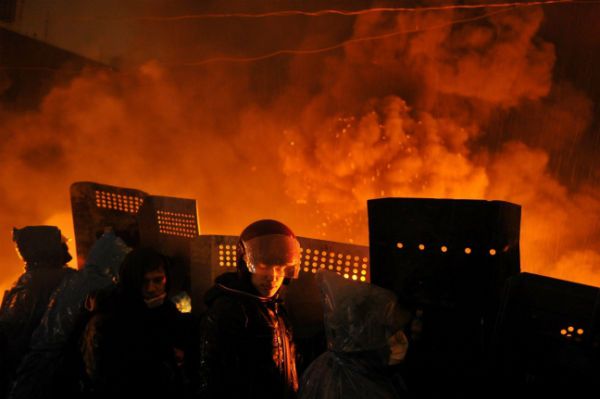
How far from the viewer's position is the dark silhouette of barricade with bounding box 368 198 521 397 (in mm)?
2092

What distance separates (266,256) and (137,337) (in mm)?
890

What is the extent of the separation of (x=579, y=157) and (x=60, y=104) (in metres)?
10.0

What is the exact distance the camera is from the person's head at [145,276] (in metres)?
2.57

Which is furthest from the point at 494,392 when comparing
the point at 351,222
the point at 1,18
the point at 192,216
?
the point at 1,18

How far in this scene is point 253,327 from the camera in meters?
2.09

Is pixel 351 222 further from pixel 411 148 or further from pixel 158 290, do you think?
pixel 158 290

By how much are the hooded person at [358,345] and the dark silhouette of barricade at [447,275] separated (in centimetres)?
26

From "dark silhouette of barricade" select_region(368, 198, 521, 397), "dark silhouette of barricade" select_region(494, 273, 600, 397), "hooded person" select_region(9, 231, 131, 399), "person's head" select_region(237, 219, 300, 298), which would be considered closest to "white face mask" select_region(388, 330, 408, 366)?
"dark silhouette of barricade" select_region(368, 198, 521, 397)

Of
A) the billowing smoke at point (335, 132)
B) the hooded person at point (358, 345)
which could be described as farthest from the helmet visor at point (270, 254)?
the billowing smoke at point (335, 132)

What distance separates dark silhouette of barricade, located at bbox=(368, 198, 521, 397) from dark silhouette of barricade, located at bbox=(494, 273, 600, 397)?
9 centimetres

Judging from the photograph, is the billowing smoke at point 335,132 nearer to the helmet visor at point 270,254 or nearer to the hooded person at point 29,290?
the hooded person at point 29,290

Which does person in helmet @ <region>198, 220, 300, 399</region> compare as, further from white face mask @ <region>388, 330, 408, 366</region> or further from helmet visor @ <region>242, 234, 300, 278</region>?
white face mask @ <region>388, 330, 408, 366</region>

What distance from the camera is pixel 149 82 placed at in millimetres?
9070

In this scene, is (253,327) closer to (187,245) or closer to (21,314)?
(187,245)
